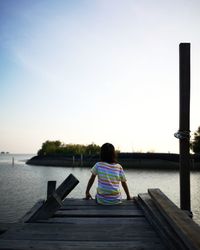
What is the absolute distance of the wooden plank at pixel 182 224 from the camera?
2.40 meters

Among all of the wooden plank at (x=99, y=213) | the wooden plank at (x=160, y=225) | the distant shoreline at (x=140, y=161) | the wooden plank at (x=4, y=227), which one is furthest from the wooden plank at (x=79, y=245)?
the distant shoreline at (x=140, y=161)

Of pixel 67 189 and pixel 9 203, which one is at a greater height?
pixel 67 189

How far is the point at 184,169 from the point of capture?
517 centimetres

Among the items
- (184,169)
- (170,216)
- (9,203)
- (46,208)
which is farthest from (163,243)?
(9,203)

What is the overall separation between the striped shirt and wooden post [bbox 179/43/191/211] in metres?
1.24

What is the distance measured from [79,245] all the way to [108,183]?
7.22ft

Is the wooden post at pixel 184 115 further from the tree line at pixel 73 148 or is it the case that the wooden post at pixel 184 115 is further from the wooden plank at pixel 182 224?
the tree line at pixel 73 148

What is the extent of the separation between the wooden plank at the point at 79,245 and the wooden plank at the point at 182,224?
0.29 metres

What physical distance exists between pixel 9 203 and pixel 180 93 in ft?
48.1

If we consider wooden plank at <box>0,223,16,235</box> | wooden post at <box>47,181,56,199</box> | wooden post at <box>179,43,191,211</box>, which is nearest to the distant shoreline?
wooden post at <box>179,43,191,211</box>

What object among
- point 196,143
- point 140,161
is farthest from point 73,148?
point 196,143

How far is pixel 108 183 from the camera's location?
16.4ft

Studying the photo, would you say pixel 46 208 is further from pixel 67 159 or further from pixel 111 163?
pixel 67 159

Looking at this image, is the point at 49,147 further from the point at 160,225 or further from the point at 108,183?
the point at 160,225
